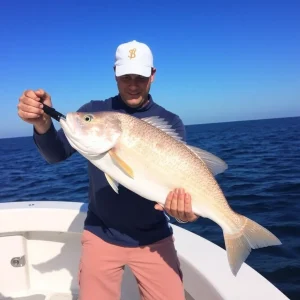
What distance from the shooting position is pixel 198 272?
121 inches

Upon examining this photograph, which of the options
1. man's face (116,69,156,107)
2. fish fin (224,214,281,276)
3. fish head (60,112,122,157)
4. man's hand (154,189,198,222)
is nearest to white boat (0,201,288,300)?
fish fin (224,214,281,276)

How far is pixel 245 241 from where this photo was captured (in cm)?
257

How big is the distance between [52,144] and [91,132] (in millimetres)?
417

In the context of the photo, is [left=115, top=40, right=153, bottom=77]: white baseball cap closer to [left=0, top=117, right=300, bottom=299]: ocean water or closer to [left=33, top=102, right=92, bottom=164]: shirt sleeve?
[left=33, top=102, right=92, bottom=164]: shirt sleeve

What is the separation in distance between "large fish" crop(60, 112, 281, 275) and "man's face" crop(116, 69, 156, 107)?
0.48 meters

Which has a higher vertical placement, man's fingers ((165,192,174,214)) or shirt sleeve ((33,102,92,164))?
shirt sleeve ((33,102,92,164))

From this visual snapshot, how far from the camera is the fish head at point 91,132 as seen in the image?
98.3 inches

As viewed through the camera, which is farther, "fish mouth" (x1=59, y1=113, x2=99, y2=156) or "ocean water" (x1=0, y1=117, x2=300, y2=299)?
"ocean water" (x1=0, y1=117, x2=300, y2=299)

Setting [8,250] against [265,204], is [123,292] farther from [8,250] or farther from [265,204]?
[265,204]

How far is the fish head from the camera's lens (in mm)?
2498

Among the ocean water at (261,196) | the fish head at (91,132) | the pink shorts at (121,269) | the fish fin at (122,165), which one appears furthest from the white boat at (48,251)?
the ocean water at (261,196)

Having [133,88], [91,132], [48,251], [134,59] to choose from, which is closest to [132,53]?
[134,59]

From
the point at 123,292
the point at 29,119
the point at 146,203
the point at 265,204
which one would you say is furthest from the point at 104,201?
the point at 265,204

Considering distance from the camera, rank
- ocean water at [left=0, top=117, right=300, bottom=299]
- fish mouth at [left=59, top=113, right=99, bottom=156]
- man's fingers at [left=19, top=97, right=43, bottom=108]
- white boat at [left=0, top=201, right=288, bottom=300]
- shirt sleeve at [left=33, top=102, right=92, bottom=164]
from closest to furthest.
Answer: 1. man's fingers at [left=19, top=97, right=43, bottom=108]
2. fish mouth at [left=59, top=113, right=99, bottom=156]
3. shirt sleeve at [left=33, top=102, right=92, bottom=164]
4. white boat at [left=0, top=201, right=288, bottom=300]
5. ocean water at [left=0, top=117, right=300, bottom=299]
